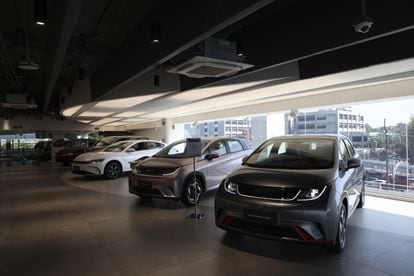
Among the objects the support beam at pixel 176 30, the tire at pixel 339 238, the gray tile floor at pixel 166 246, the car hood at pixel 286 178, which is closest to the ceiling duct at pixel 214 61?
the support beam at pixel 176 30

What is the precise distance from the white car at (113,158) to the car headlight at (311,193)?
815cm

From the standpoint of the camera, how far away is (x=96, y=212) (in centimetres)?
588

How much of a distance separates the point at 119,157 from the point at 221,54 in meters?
7.04

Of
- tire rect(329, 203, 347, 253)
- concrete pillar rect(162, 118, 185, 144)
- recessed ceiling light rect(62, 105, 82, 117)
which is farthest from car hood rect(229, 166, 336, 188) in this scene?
Result: concrete pillar rect(162, 118, 185, 144)

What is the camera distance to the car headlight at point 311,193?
343cm

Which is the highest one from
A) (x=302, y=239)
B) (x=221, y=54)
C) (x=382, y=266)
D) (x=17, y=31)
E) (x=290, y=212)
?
(x=17, y=31)

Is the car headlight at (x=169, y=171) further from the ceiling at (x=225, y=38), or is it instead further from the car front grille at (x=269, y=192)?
the car front grille at (x=269, y=192)

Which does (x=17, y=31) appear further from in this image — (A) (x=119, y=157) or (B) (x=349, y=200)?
(B) (x=349, y=200)

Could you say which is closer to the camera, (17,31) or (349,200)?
(349,200)

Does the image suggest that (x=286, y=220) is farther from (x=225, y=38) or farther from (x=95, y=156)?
(x=95, y=156)

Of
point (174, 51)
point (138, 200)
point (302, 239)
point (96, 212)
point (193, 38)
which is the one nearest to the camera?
point (302, 239)

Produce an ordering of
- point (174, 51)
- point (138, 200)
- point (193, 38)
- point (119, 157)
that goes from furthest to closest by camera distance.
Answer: point (119, 157) < point (138, 200) < point (174, 51) < point (193, 38)

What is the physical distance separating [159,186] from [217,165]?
1453 millimetres

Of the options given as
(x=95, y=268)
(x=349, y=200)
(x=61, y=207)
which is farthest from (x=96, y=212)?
(x=349, y=200)
